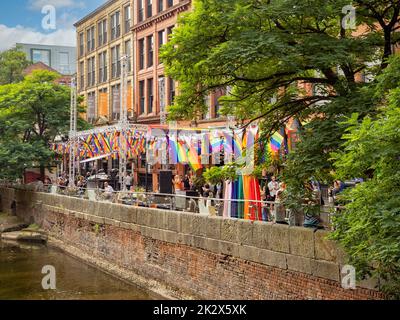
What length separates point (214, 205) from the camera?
17.6 meters

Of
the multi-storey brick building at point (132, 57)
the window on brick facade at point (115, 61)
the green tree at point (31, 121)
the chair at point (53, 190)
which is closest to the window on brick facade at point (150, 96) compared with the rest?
the multi-storey brick building at point (132, 57)

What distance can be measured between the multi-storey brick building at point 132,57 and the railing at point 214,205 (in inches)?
412

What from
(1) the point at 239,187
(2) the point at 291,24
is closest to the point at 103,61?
(1) the point at 239,187

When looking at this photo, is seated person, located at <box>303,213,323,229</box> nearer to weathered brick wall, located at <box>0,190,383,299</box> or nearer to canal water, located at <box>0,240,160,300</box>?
weathered brick wall, located at <box>0,190,383,299</box>

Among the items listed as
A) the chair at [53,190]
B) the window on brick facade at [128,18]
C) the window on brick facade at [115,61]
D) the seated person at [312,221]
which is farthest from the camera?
the window on brick facade at [115,61]

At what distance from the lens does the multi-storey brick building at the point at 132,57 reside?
1547 inches

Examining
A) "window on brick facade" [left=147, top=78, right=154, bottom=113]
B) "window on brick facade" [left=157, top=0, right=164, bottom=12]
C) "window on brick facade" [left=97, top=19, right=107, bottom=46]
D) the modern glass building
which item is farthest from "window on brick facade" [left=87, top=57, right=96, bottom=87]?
the modern glass building

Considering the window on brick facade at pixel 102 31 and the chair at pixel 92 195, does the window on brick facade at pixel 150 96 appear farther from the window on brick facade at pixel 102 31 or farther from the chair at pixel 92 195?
the chair at pixel 92 195

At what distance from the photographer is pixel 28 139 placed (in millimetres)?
38062

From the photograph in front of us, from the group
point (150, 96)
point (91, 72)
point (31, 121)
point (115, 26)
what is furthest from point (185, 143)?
point (91, 72)

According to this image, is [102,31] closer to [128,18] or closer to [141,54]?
[128,18]

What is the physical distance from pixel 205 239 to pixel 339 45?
24.3 feet

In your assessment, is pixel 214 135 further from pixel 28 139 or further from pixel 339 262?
pixel 28 139

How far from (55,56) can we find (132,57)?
4404cm
